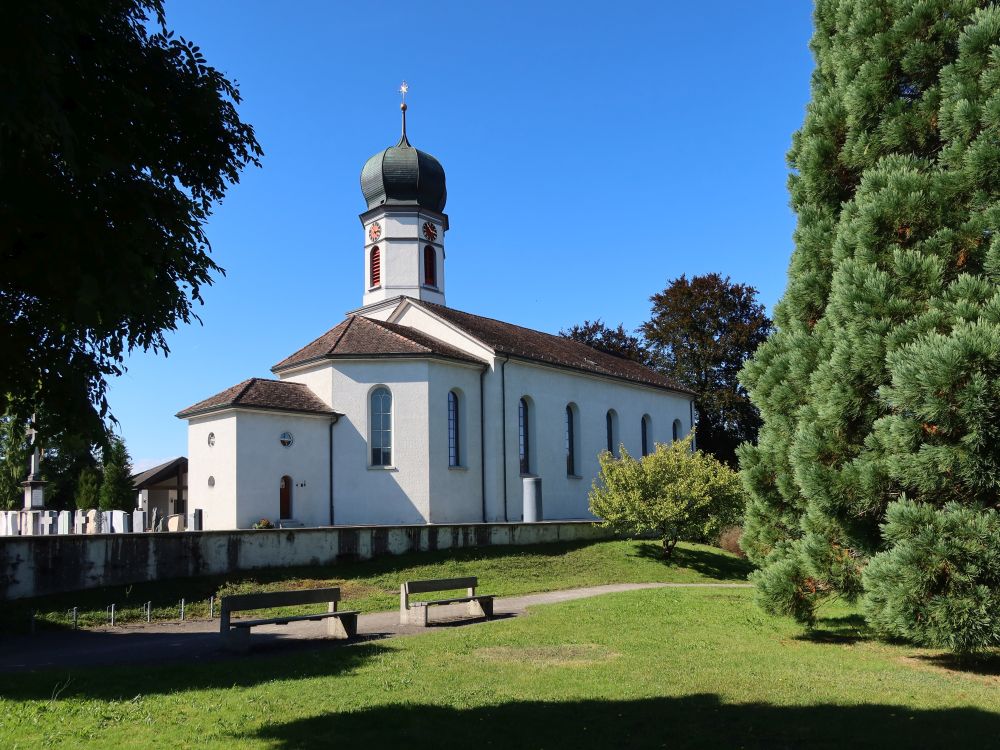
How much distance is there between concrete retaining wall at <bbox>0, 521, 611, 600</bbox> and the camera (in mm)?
16875

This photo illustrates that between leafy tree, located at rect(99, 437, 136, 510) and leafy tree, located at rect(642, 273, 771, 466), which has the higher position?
leafy tree, located at rect(642, 273, 771, 466)

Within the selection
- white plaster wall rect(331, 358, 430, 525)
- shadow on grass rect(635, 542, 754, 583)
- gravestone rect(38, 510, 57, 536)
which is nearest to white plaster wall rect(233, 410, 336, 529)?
Answer: white plaster wall rect(331, 358, 430, 525)

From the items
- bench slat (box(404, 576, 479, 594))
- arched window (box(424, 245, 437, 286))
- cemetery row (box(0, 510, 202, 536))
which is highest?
arched window (box(424, 245, 437, 286))

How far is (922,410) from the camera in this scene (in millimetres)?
8758

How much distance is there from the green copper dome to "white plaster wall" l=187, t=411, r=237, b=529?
51.2ft

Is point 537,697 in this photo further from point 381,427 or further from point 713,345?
point 713,345

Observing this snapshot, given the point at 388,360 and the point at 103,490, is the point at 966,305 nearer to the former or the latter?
the point at 388,360

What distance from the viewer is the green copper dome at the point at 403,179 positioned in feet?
134

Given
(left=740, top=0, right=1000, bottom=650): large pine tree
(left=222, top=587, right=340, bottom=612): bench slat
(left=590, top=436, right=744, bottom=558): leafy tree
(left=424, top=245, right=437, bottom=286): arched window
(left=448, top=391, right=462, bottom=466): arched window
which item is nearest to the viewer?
(left=740, top=0, right=1000, bottom=650): large pine tree

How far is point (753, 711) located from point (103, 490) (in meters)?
45.5

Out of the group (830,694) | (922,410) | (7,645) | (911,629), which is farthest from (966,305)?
(7,645)

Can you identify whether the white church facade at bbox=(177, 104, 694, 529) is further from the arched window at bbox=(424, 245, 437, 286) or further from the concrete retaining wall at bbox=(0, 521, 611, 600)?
the concrete retaining wall at bbox=(0, 521, 611, 600)

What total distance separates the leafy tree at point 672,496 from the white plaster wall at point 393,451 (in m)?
6.87

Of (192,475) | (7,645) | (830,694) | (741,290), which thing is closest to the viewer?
(830,694)
